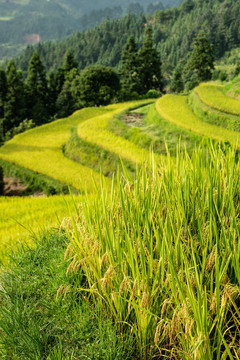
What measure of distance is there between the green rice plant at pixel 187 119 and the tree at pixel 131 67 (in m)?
24.9

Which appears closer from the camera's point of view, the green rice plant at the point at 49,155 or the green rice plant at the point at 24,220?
the green rice plant at the point at 24,220

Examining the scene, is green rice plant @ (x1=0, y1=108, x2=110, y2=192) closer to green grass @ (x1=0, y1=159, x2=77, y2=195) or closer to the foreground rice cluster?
green grass @ (x1=0, y1=159, x2=77, y2=195)

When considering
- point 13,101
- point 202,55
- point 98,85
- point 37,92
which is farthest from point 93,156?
point 37,92

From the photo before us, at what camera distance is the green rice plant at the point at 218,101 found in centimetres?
1122

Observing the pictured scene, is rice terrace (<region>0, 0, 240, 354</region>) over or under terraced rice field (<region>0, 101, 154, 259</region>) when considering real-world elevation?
over

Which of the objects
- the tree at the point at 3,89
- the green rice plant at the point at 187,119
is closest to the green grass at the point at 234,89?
the green rice plant at the point at 187,119

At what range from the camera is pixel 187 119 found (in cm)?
1209

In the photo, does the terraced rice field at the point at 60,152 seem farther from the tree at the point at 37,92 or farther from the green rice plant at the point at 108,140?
the tree at the point at 37,92

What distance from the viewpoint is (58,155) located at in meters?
15.7

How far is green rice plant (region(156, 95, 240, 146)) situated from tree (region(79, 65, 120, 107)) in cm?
1777

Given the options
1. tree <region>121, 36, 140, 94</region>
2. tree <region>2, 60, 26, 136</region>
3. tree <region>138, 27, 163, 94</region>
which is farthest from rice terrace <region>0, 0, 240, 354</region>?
tree <region>121, 36, 140, 94</region>

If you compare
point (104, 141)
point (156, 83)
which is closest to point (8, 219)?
point (104, 141)

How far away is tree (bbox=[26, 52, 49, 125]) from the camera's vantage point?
4138 centimetres

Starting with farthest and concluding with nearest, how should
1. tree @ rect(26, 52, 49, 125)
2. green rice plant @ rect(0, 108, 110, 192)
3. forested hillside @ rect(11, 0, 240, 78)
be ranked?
forested hillside @ rect(11, 0, 240, 78), tree @ rect(26, 52, 49, 125), green rice plant @ rect(0, 108, 110, 192)
